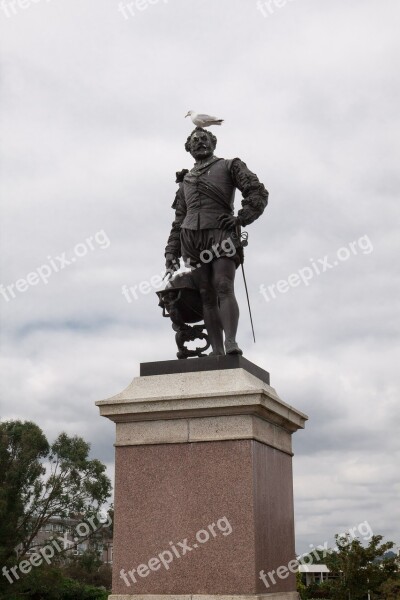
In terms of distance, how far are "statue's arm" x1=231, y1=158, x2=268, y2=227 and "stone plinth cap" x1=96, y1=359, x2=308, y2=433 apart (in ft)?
5.96

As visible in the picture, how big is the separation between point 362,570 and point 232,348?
20024 mm

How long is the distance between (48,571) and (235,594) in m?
35.6

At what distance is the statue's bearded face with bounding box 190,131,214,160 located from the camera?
31.0ft

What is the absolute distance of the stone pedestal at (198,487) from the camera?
764 cm

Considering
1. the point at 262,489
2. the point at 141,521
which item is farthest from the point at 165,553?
the point at 262,489

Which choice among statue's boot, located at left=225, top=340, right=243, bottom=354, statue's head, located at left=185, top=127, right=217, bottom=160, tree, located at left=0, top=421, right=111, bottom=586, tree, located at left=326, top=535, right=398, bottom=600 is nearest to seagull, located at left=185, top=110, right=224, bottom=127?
statue's head, located at left=185, top=127, right=217, bottom=160

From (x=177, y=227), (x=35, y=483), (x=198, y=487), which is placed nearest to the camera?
(x=198, y=487)

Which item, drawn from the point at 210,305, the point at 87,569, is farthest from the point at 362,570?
the point at 87,569

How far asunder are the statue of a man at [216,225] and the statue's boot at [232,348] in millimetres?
51

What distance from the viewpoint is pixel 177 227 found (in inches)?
382

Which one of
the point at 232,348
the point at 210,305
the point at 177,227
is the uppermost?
the point at 177,227

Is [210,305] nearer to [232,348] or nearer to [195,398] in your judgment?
[232,348]

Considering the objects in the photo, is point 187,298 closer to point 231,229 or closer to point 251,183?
point 231,229

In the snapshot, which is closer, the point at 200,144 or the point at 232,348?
the point at 232,348
